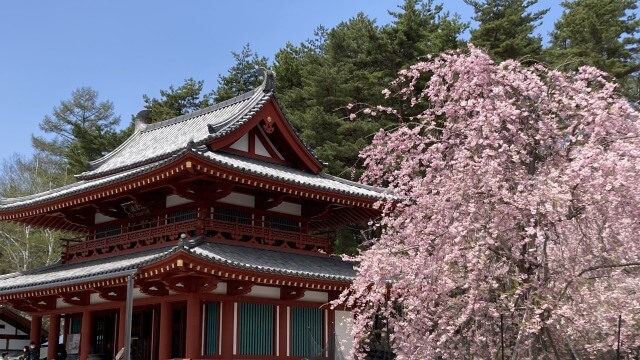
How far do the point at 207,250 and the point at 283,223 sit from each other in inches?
146

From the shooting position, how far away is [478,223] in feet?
33.0

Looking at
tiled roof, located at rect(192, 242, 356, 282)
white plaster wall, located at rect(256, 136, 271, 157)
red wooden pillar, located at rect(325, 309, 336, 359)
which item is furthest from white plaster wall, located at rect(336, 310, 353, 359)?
white plaster wall, located at rect(256, 136, 271, 157)

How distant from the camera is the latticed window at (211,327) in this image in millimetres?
16062

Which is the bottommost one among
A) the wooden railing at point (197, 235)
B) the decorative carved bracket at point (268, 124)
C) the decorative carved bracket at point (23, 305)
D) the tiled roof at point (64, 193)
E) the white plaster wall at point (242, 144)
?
the decorative carved bracket at point (23, 305)

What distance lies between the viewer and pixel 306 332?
17.5 metres

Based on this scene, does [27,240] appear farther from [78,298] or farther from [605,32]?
[605,32]

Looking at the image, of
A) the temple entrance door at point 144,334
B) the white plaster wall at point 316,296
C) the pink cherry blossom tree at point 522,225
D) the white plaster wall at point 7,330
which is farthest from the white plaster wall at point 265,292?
the white plaster wall at point 7,330

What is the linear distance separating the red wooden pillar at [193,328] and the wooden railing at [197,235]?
176 centimetres

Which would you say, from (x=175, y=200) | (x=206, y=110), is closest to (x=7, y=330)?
(x=206, y=110)

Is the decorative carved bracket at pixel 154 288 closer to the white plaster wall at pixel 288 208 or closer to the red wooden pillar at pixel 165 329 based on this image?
the red wooden pillar at pixel 165 329

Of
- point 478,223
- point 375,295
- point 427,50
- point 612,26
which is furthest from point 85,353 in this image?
point 612,26

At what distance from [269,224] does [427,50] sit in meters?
15.6

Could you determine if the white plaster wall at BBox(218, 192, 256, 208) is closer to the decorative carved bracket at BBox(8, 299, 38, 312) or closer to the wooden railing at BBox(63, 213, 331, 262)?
the wooden railing at BBox(63, 213, 331, 262)

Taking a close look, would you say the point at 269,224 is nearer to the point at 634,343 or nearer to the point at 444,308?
the point at 444,308
